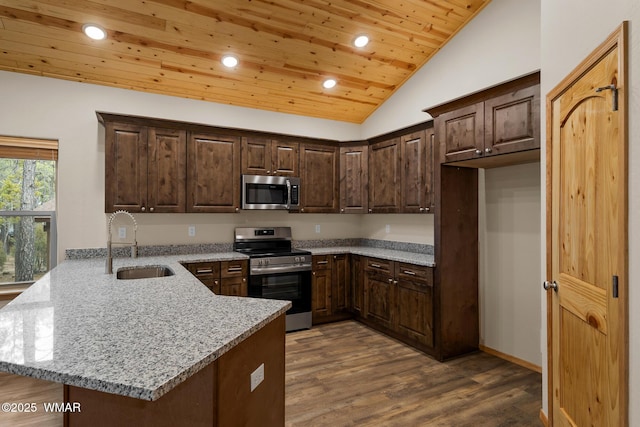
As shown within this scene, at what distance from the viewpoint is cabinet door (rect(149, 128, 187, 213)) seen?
3.57 m

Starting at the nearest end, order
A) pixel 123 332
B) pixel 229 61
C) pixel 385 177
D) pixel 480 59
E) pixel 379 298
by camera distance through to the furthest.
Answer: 1. pixel 123 332
2. pixel 480 59
3. pixel 229 61
4. pixel 379 298
5. pixel 385 177

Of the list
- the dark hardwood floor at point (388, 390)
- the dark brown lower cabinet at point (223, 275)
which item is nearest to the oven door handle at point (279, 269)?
the dark brown lower cabinet at point (223, 275)

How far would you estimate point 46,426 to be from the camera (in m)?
2.25

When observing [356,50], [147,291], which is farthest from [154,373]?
[356,50]

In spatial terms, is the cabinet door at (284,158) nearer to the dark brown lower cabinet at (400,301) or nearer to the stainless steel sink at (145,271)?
the dark brown lower cabinet at (400,301)

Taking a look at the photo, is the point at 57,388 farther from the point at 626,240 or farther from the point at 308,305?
the point at 626,240

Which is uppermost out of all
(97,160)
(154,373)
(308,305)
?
(97,160)

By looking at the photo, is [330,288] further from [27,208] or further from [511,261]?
[27,208]

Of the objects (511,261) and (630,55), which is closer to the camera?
(630,55)

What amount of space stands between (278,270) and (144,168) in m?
1.79

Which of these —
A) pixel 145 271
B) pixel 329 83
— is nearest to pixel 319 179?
pixel 329 83

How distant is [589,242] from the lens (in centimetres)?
166

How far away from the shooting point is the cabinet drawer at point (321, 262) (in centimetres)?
422

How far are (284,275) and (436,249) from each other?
173cm
